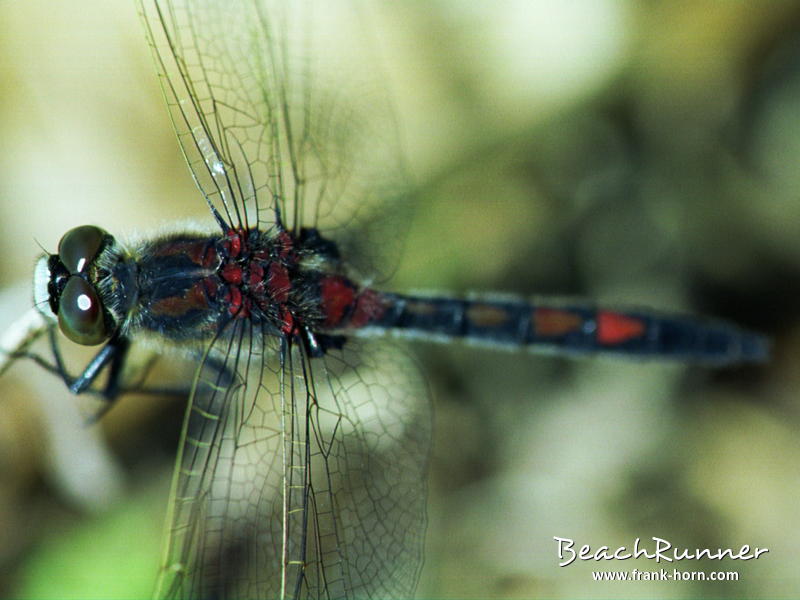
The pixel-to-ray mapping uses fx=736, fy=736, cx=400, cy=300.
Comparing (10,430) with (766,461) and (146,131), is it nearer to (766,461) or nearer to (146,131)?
(146,131)

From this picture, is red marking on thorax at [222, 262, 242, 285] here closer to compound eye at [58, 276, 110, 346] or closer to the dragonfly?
the dragonfly

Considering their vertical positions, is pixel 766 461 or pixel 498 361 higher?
pixel 498 361

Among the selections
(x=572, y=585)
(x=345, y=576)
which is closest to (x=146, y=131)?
(x=345, y=576)

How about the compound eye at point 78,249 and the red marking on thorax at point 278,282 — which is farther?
the red marking on thorax at point 278,282

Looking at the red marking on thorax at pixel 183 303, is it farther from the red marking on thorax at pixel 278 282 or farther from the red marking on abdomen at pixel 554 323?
the red marking on abdomen at pixel 554 323

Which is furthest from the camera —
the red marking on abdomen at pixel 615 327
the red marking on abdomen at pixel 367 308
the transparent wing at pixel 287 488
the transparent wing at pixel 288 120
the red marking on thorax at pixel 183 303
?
the red marking on abdomen at pixel 615 327

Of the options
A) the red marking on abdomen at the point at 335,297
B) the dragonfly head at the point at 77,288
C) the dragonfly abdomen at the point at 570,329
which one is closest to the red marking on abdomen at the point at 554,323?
the dragonfly abdomen at the point at 570,329

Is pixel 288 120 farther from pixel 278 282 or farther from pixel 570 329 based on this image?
pixel 570 329
